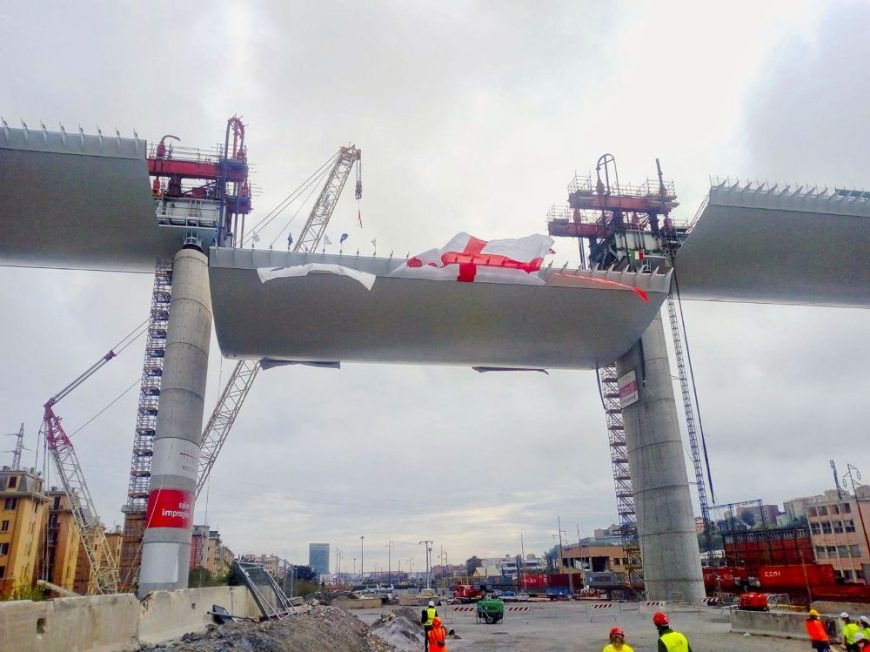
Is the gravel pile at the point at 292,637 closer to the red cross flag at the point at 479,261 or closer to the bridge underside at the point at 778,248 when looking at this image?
the red cross flag at the point at 479,261

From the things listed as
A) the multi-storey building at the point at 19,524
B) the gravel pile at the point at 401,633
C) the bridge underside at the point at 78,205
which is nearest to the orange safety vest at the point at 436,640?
the gravel pile at the point at 401,633

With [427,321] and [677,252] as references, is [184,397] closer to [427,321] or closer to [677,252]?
[427,321]

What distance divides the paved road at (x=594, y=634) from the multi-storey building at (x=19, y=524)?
4897 centimetres

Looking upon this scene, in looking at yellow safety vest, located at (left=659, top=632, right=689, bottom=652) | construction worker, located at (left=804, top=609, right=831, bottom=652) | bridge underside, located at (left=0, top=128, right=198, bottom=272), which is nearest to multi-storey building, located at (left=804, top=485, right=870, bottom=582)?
construction worker, located at (left=804, top=609, right=831, bottom=652)

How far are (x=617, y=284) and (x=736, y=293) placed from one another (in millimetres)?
13220

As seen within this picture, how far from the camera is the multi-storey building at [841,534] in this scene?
6669 centimetres

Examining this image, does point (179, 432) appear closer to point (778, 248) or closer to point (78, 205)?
point (78, 205)

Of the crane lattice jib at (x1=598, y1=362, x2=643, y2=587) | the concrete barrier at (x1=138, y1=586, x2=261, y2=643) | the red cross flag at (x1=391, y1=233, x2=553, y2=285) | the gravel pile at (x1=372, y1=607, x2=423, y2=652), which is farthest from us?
the crane lattice jib at (x1=598, y1=362, x2=643, y2=587)

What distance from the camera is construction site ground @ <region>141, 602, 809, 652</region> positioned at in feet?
43.3

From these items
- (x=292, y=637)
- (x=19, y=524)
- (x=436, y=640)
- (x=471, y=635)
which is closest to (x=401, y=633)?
(x=471, y=635)

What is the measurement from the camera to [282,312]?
3338 centimetres

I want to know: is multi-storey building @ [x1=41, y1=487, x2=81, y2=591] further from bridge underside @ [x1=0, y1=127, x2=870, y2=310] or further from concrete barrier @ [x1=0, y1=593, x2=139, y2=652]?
concrete barrier @ [x1=0, y1=593, x2=139, y2=652]

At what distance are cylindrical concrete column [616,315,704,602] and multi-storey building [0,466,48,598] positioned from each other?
54.9m

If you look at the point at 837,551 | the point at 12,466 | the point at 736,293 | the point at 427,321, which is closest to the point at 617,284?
the point at 427,321
